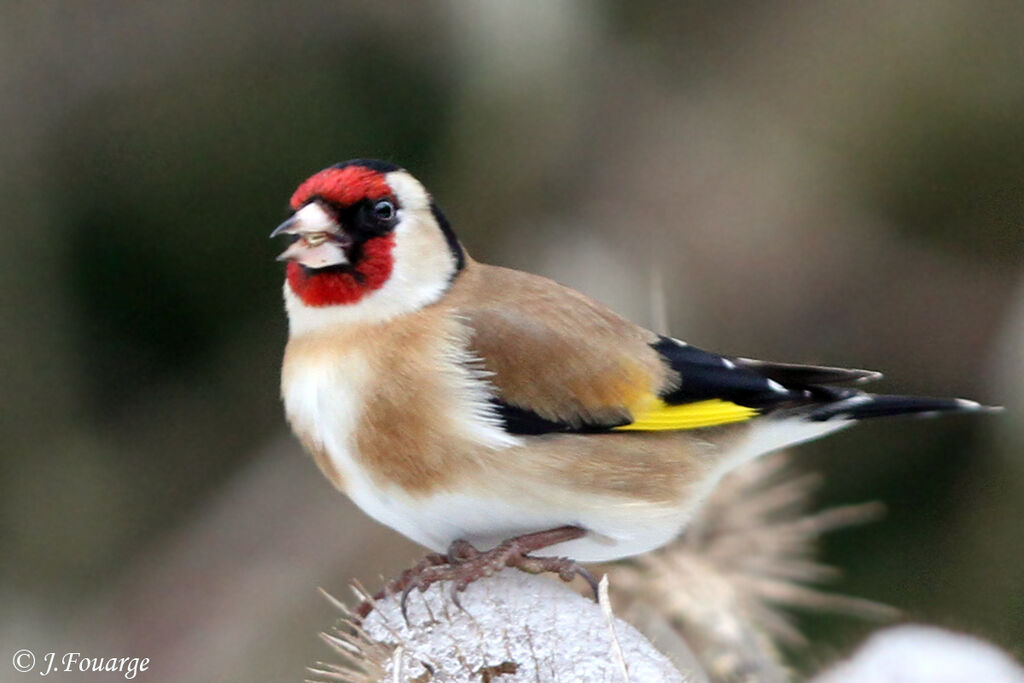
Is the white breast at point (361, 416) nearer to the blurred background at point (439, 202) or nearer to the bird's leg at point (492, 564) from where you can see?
the bird's leg at point (492, 564)

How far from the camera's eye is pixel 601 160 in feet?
8.27

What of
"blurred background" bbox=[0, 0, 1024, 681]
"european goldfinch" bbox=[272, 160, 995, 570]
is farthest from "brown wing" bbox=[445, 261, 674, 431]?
"blurred background" bbox=[0, 0, 1024, 681]

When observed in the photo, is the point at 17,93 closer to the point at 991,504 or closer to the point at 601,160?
the point at 601,160

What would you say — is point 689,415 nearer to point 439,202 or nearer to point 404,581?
point 404,581

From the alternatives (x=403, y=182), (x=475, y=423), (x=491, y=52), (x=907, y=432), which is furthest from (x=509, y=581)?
(x=907, y=432)

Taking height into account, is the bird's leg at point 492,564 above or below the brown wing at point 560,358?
below

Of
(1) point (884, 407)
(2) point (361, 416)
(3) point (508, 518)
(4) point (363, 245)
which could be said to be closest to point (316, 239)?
(4) point (363, 245)

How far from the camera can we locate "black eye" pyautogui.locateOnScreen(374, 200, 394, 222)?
1.40 metres

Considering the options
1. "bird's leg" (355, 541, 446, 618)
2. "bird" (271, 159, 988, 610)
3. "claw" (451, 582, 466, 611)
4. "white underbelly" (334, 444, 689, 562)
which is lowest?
"bird's leg" (355, 541, 446, 618)

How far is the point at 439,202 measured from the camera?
2.35m

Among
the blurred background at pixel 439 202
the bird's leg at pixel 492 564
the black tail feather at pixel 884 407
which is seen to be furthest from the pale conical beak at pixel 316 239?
the blurred background at pixel 439 202

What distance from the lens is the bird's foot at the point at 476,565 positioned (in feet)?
4.13

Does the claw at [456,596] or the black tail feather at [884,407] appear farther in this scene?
the black tail feather at [884,407]

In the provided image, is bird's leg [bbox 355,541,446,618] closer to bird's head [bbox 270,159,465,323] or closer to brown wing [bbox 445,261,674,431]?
brown wing [bbox 445,261,674,431]
